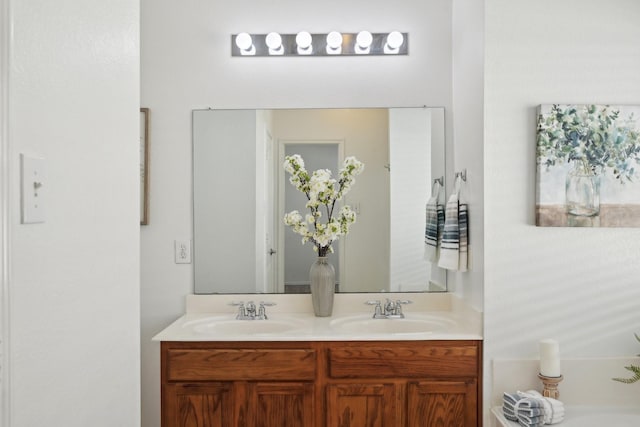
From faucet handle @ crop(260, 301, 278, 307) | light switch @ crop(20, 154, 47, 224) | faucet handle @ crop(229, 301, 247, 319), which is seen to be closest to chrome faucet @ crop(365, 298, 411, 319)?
faucet handle @ crop(260, 301, 278, 307)

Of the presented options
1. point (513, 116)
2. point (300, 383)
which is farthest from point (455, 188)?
point (300, 383)

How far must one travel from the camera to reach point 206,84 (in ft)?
8.96

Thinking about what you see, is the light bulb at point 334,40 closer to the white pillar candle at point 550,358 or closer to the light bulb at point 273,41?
the light bulb at point 273,41

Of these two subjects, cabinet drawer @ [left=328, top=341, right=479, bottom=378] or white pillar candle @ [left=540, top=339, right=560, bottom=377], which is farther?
cabinet drawer @ [left=328, top=341, right=479, bottom=378]

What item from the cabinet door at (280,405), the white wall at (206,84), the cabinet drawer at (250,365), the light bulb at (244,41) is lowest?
the cabinet door at (280,405)

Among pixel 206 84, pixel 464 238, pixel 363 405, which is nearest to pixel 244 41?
pixel 206 84

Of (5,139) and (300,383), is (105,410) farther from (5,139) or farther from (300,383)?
(300,383)

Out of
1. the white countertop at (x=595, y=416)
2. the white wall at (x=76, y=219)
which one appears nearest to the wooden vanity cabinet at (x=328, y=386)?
the white countertop at (x=595, y=416)

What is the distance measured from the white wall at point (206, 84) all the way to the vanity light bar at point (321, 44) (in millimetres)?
36

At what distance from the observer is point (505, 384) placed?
7.19 feet

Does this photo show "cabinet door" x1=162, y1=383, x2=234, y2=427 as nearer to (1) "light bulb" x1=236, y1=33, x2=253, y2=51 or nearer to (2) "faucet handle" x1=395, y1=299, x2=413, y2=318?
(2) "faucet handle" x1=395, y1=299, x2=413, y2=318

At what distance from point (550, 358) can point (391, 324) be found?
2.35 feet

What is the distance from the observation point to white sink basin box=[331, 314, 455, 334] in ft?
8.18

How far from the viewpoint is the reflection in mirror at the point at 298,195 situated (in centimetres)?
273
